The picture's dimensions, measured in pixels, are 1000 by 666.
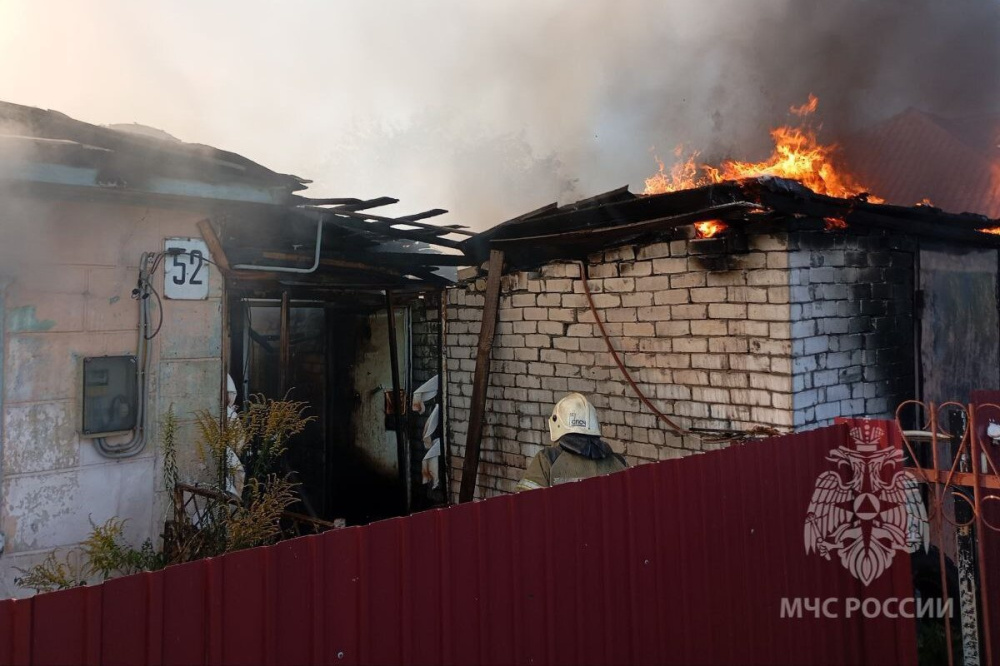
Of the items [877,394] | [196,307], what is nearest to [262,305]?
[196,307]

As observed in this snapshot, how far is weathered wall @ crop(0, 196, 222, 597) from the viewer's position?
194 inches

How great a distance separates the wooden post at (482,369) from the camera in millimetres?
7359

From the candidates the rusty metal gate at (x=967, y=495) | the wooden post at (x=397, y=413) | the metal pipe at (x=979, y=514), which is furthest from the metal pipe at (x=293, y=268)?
the metal pipe at (x=979, y=514)

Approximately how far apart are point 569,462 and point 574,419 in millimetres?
300

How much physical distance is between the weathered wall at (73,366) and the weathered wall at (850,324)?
4914 millimetres

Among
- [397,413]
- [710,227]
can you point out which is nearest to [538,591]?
[710,227]

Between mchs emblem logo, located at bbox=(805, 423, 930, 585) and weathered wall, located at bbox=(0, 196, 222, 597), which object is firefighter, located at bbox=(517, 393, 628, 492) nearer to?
mchs emblem logo, located at bbox=(805, 423, 930, 585)

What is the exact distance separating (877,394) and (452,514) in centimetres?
475

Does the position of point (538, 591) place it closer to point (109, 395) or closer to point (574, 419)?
point (574, 419)

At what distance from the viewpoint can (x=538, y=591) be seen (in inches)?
109

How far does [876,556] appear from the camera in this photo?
3949 mm

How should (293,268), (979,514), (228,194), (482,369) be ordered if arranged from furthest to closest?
1. (482,369)
2. (293,268)
3. (228,194)
4. (979,514)

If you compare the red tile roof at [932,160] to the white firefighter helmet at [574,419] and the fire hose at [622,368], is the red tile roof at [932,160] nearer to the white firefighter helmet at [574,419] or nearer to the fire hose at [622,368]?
the fire hose at [622,368]

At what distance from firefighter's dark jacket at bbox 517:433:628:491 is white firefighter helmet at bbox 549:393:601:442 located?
5 centimetres
